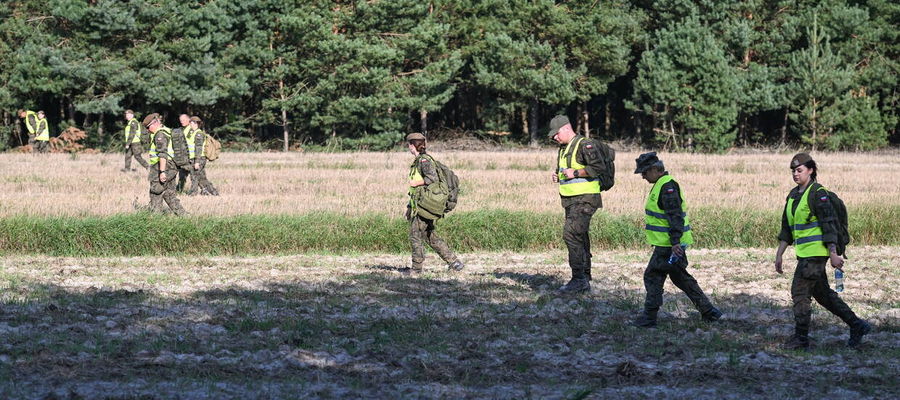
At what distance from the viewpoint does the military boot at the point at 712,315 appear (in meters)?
10.1

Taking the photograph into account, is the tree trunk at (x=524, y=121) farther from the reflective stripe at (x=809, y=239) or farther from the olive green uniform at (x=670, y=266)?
the reflective stripe at (x=809, y=239)

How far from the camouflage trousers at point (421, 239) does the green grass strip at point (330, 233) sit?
3.20m

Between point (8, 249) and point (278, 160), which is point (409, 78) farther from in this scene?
point (8, 249)

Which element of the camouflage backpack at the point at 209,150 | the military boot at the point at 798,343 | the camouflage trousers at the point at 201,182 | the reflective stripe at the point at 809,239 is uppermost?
the camouflage backpack at the point at 209,150

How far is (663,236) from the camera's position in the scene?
9.82 meters

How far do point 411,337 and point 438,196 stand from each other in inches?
142

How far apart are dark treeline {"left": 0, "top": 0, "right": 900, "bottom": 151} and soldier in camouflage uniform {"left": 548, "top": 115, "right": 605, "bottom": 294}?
33.6 m

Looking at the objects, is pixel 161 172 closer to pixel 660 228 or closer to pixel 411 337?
pixel 411 337

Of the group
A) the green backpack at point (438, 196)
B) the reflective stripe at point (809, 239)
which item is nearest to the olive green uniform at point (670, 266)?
the reflective stripe at point (809, 239)

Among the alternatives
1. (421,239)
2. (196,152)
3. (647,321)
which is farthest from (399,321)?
(196,152)

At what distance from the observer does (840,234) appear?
884 cm

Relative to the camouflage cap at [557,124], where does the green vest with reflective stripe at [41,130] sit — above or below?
below

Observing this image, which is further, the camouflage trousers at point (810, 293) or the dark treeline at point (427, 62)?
the dark treeline at point (427, 62)

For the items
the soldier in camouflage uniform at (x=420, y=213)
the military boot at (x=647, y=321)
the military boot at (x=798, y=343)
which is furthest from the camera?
the soldier in camouflage uniform at (x=420, y=213)
